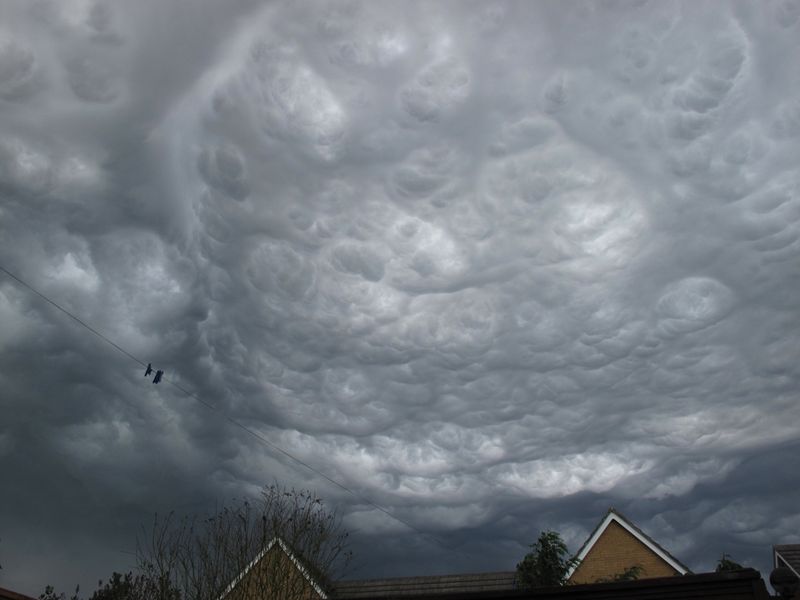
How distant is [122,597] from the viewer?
2169cm

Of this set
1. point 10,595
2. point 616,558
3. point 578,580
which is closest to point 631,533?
point 616,558

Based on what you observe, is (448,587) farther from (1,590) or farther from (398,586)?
(1,590)

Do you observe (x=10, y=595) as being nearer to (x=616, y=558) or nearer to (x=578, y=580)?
(x=578, y=580)

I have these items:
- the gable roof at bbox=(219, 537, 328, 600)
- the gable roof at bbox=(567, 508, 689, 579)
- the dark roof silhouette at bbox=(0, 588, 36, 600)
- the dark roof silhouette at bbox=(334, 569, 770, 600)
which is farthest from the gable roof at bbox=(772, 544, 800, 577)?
the dark roof silhouette at bbox=(0, 588, 36, 600)

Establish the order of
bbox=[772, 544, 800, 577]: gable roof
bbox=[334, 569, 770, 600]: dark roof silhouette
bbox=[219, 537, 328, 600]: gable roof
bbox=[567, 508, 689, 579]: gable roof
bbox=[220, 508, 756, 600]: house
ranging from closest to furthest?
bbox=[334, 569, 770, 600]: dark roof silhouette
bbox=[220, 508, 756, 600]: house
bbox=[219, 537, 328, 600]: gable roof
bbox=[567, 508, 689, 579]: gable roof
bbox=[772, 544, 800, 577]: gable roof

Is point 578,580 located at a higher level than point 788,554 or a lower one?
lower

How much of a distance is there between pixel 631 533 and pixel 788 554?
31.1ft

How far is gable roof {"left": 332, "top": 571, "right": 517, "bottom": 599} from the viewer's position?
3088 cm

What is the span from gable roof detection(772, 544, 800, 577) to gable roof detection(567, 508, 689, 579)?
6709 mm

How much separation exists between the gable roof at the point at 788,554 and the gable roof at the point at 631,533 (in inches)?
264

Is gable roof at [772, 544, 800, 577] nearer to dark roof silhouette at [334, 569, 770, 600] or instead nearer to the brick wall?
the brick wall

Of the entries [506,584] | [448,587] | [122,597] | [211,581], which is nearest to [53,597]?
[122,597]

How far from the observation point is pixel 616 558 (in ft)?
97.2

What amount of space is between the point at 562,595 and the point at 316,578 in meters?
8.70
